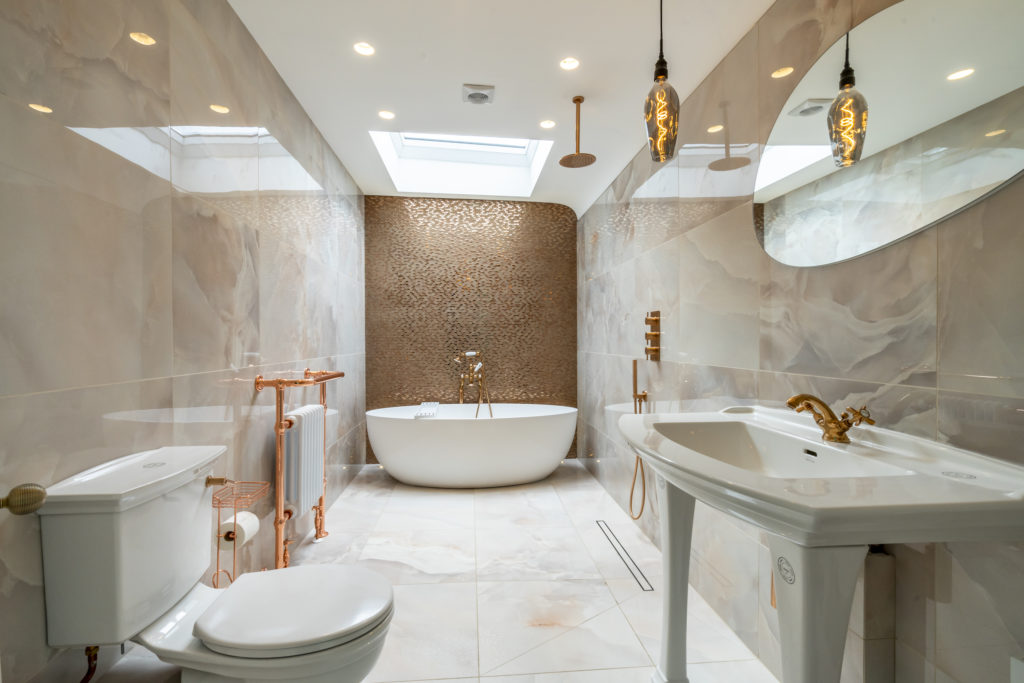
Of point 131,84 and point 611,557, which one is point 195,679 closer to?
point 131,84

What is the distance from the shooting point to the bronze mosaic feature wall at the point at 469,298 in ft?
14.7

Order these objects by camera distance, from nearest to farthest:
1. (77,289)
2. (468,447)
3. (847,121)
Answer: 1. (77,289)
2. (847,121)
3. (468,447)

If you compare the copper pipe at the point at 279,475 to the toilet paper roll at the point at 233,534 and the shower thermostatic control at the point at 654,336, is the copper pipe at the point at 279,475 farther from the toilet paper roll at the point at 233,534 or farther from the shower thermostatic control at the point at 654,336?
the shower thermostatic control at the point at 654,336

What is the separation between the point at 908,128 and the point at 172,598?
2162 mm

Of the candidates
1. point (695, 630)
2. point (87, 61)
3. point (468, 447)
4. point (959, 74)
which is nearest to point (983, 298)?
point (959, 74)

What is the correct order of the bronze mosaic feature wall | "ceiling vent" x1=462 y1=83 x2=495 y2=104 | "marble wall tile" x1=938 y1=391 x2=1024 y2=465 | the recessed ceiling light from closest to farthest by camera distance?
"marble wall tile" x1=938 y1=391 x2=1024 y2=465 < the recessed ceiling light < "ceiling vent" x1=462 y1=83 x2=495 y2=104 < the bronze mosaic feature wall

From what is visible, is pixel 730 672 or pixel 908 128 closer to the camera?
pixel 908 128

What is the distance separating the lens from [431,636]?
1945mm

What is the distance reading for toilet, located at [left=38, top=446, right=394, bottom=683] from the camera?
1082mm

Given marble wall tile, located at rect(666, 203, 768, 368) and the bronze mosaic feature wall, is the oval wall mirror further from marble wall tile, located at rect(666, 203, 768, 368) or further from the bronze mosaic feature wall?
the bronze mosaic feature wall

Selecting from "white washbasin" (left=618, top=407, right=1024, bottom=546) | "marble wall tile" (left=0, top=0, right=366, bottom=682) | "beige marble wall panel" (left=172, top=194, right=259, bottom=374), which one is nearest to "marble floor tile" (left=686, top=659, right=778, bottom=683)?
"white washbasin" (left=618, top=407, right=1024, bottom=546)

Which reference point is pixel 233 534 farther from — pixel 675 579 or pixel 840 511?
pixel 840 511

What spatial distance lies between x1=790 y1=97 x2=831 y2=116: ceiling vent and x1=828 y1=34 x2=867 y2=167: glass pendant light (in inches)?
1.7

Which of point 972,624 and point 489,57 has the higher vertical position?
point 489,57
